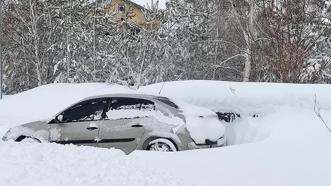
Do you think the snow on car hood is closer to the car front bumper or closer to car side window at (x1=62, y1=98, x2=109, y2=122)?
the car front bumper

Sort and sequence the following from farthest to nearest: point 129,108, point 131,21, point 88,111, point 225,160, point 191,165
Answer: point 131,21
point 88,111
point 129,108
point 225,160
point 191,165

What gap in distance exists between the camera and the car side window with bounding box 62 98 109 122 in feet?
32.4

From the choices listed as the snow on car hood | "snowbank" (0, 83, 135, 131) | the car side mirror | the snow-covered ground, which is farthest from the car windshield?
"snowbank" (0, 83, 135, 131)

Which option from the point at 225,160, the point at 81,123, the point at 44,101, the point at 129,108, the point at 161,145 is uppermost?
the point at 129,108

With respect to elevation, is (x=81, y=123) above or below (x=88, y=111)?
below

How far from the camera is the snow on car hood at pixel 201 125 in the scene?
30.1 feet

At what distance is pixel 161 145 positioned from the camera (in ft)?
30.4

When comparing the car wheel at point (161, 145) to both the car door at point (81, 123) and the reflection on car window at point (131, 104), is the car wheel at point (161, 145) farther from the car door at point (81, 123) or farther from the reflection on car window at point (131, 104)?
the car door at point (81, 123)

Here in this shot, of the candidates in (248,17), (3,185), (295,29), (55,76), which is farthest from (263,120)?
(55,76)

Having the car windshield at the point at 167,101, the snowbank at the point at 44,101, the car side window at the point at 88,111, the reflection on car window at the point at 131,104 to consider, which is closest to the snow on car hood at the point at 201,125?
the car windshield at the point at 167,101

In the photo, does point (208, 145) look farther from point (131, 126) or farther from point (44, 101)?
point (44, 101)

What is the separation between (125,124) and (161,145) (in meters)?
0.77

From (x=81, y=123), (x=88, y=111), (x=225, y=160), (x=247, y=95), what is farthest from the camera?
(x=247, y=95)

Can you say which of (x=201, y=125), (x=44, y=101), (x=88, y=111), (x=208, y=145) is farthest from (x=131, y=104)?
(x=44, y=101)
